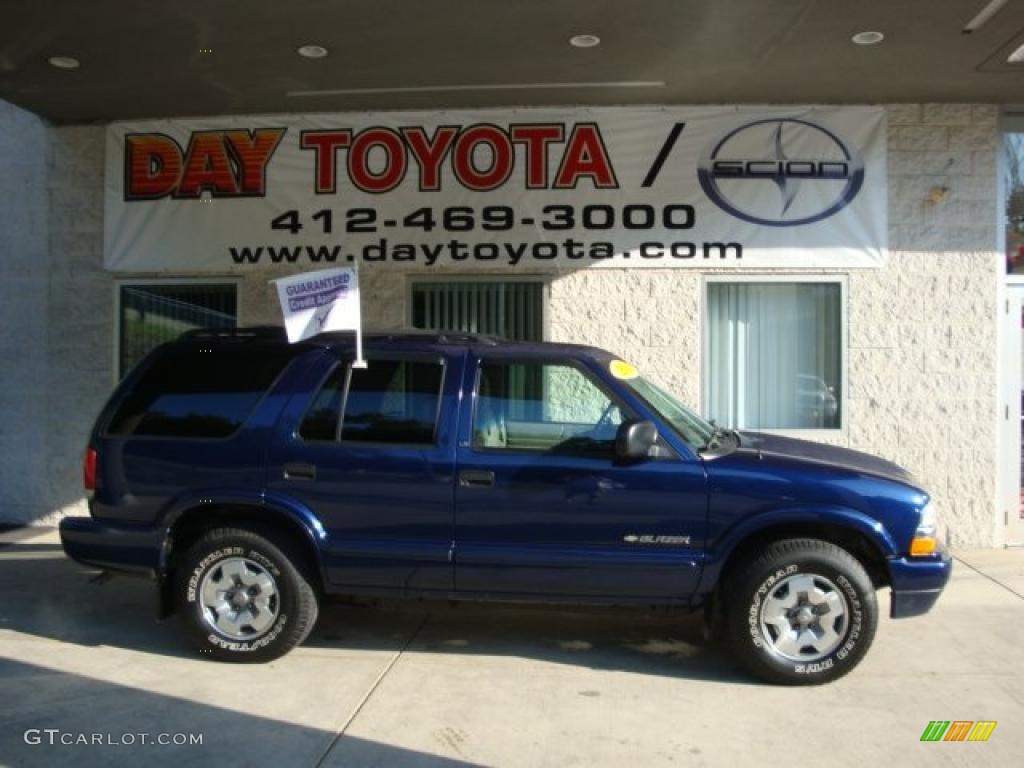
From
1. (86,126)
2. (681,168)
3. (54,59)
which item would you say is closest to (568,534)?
(681,168)

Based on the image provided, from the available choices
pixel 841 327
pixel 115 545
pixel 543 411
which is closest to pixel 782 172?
pixel 841 327

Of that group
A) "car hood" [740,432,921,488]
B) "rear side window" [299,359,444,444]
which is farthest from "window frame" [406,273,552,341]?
"rear side window" [299,359,444,444]

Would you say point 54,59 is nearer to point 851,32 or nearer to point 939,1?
point 851,32

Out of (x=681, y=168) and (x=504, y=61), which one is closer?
(x=504, y=61)

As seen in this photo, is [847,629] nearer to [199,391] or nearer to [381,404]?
[381,404]

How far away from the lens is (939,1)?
20.5 ft

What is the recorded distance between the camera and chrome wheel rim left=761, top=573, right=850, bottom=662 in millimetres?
4777

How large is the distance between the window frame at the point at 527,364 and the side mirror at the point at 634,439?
0.14 meters

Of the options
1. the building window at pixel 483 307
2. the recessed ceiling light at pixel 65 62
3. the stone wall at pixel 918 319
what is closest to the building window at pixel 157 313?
the building window at pixel 483 307

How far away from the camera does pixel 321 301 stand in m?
5.41

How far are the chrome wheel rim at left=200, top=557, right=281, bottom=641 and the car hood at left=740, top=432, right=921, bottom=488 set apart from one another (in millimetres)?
2780

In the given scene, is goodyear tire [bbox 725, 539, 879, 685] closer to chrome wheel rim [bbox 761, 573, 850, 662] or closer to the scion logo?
chrome wheel rim [bbox 761, 573, 850, 662]

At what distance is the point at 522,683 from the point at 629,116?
18.5 ft

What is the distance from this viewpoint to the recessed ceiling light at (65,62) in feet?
24.3
